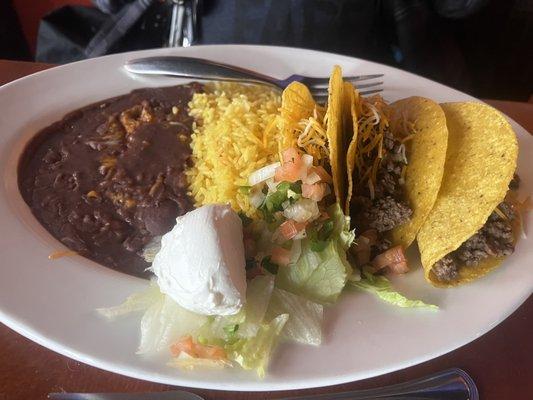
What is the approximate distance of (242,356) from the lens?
1.11 m

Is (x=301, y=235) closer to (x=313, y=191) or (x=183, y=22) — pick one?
(x=313, y=191)

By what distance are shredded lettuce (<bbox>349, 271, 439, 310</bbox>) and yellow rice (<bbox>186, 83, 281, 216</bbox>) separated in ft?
1.11

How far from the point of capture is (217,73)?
1.94m

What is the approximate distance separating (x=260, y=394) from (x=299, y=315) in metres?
0.19

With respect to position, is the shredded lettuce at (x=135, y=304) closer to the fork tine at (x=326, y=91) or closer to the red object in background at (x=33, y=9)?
the fork tine at (x=326, y=91)

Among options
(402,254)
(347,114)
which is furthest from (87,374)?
(347,114)

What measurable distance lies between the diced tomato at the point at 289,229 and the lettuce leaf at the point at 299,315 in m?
0.13

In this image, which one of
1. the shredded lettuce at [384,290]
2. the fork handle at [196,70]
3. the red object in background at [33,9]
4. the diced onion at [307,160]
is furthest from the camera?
the red object in background at [33,9]

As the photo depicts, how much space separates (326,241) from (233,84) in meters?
0.90

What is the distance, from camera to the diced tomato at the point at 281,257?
1.29 metres

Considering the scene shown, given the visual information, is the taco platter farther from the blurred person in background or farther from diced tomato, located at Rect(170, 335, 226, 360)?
the blurred person in background

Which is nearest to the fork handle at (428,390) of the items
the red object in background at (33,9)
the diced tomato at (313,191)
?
the diced tomato at (313,191)

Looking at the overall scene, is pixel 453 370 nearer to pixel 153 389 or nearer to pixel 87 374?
pixel 153 389

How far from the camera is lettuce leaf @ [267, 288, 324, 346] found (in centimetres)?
118
